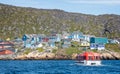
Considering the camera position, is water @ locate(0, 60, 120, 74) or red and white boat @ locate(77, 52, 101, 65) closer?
water @ locate(0, 60, 120, 74)

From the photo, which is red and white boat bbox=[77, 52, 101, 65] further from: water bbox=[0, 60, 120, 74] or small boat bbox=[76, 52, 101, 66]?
water bbox=[0, 60, 120, 74]

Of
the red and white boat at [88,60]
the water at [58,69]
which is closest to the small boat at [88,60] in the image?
the red and white boat at [88,60]

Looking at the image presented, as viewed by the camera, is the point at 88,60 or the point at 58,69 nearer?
the point at 58,69

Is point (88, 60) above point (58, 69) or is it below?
above

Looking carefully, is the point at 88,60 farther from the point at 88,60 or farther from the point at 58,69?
the point at 58,69

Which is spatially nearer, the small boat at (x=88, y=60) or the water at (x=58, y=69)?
the water at (x=58, y=69)

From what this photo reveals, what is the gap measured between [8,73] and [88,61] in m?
57.6

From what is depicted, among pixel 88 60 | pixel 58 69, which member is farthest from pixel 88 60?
pixel 58 69

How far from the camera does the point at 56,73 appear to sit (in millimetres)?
96250

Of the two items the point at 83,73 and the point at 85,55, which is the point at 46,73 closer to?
the point at 83,73

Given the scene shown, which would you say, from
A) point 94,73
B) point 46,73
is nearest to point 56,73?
point 46,73

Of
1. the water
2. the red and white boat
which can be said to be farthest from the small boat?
the water

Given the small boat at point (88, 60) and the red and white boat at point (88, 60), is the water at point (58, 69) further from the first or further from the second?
the red and white boat at point (88, 60)

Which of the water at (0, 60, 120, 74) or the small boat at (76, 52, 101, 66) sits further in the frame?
the small boat at (76, 52, 101, 66)
